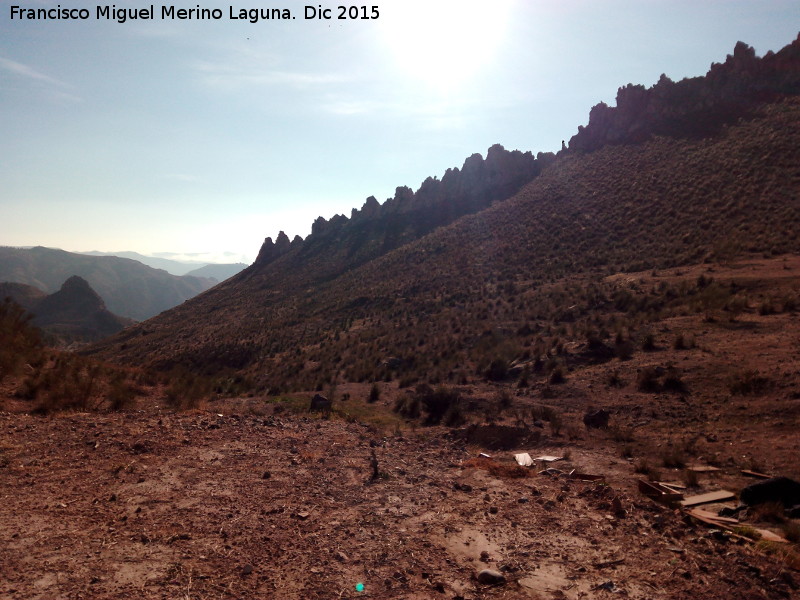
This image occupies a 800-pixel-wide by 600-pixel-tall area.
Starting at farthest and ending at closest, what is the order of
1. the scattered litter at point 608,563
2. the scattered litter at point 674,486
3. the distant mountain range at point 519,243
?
the distant mountain range at point 519,243 → the scattered litter at point 674,486 → the scattered litter at point 608,563

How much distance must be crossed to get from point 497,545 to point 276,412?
10.9 m

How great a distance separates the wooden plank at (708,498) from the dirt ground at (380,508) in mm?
214

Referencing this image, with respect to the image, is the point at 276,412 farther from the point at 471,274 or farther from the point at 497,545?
the point at 471,274

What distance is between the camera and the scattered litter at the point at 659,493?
718 centimetres

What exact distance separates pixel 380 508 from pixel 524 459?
411 cm

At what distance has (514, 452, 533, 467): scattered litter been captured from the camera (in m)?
9.61

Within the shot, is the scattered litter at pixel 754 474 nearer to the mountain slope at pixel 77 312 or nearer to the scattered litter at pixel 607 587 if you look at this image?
the scattered litter at pixel 607 587

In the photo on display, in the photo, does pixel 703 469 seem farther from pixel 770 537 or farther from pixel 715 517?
pixel 770 537

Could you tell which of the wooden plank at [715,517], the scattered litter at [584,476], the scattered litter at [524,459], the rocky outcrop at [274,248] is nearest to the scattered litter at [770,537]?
the wooden plank at [715,517]

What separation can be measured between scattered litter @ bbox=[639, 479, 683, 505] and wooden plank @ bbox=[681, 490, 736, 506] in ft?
0.44

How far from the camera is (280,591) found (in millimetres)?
4715

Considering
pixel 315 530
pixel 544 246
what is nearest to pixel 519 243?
pixel 544 246

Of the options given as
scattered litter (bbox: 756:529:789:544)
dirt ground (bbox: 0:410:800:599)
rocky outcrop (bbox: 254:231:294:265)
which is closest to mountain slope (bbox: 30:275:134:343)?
rocky outcrop (bbox: 254:231:294:265)

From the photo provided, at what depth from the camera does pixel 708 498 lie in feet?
23.5
